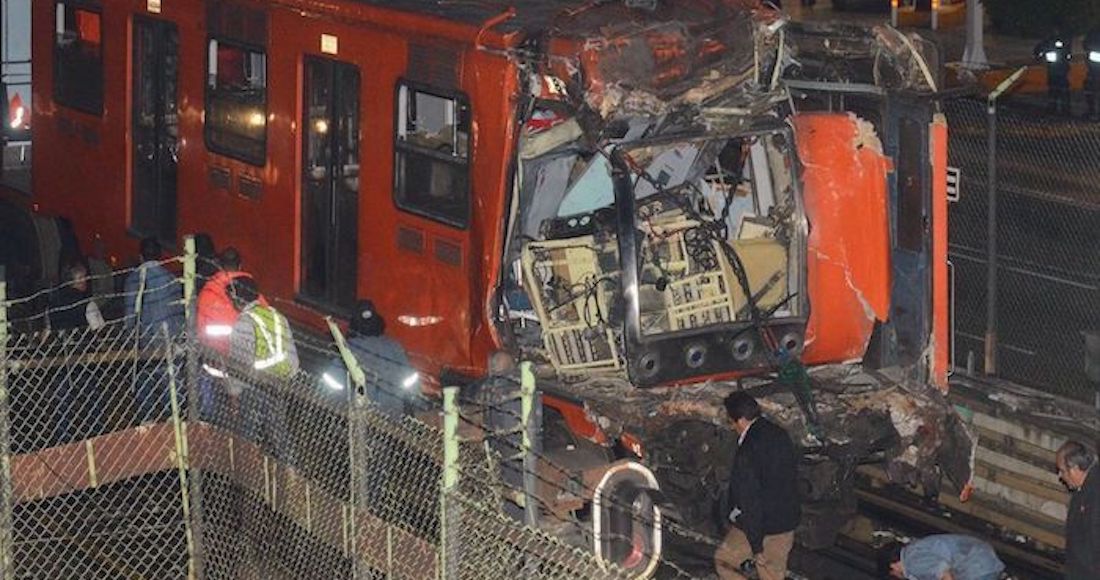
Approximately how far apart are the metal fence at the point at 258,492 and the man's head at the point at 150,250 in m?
1.62

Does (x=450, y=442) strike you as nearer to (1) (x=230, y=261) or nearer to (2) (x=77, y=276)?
(1) (x=230, y=261)

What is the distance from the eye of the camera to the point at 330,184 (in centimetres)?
1519

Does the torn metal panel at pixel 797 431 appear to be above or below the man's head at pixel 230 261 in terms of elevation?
below

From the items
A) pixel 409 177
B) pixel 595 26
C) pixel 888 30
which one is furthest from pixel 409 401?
pixel 888 30

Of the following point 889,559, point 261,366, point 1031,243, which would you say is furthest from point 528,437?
point 1031,243

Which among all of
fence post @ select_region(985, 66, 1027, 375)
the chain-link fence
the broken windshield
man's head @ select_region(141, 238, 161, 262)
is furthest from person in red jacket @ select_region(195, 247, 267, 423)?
the chain-link fence

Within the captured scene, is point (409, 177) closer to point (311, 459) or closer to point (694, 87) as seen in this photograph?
point (694, 87)

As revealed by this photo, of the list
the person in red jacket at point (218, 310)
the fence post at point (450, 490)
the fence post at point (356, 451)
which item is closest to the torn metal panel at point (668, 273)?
the person in red jacket at point (218, 310)

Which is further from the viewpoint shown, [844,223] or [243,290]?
[243,290]

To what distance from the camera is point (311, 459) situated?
11742 mm

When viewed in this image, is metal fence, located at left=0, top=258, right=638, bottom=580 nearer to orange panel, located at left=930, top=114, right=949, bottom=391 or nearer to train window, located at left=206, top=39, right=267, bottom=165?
train window, located at left=206, top=39, right=267, bottom=165

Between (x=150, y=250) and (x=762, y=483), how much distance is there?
5.70 m

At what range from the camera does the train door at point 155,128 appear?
56.1 feet

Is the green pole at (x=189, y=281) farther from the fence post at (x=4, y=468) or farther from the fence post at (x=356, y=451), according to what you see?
the fence post at (x=356, y=451)
